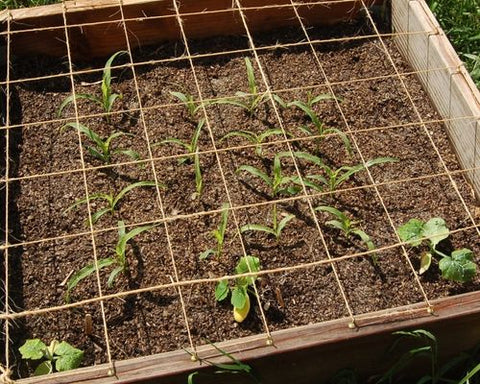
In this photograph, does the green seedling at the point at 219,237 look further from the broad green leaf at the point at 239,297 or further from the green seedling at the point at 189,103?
the green seedling at the point at 189,103

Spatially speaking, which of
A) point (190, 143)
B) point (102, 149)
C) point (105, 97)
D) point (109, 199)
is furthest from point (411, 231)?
point (105, 97)

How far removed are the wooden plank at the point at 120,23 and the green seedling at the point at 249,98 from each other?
282mm

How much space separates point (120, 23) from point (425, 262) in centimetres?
148

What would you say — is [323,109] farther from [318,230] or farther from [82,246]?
[82,246]

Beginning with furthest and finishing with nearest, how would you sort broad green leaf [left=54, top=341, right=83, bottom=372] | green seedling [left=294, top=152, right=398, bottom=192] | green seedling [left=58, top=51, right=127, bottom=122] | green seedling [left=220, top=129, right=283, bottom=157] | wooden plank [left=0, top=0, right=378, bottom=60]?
wooden plank [left=0, top=0, right=378, bottom=60] → green seedling [left=58, top=51, right=127, bottom=122] → green seedling [left=220, top=129, right=283, bottom=157] → green seedling [left=294, top=152, right=398, bottom=192] → broad green leaf [left=54, top=341, right=83, bottom=372]

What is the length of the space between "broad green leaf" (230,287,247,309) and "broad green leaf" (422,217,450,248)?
0.61 meters

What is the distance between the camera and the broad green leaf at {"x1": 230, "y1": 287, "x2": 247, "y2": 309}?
2207mm

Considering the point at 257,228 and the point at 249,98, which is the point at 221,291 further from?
the point at 249,98

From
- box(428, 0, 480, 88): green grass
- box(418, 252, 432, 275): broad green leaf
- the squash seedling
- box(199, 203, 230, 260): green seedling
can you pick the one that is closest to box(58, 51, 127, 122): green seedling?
the squash seedling

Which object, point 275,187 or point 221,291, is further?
point 275,187

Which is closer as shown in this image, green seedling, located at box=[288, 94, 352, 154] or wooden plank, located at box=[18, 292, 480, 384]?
wooden plank, located at box=[18, 292, 480, 384]

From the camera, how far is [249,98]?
2877 mm

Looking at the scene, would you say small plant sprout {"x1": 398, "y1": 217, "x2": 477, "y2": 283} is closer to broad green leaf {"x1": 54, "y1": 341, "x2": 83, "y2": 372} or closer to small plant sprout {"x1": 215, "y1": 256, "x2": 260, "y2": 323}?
small plant sprout {"x1": 215, "y1": 256, "x2": 260, "y2": 323}

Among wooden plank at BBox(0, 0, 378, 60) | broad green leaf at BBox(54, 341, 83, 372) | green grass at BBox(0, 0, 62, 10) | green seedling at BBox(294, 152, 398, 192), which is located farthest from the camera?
green grass at BBox(0, 0, 62, 10)
